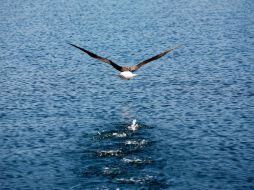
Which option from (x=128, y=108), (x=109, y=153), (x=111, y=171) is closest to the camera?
(x=111, y=171)

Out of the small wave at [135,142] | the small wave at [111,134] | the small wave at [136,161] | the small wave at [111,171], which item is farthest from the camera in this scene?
the small wave at [111,134]

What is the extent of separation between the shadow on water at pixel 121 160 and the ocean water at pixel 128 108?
0.34 feet

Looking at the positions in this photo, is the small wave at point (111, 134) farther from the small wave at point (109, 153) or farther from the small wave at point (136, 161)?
the small wave at point (136, 161)

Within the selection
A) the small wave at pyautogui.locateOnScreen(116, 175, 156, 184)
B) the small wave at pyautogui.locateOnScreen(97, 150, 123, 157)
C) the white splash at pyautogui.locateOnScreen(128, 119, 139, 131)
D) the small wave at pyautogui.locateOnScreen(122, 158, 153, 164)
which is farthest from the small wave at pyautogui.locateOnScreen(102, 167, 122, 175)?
the white splash at pyautogui.locateOnScreen(128, 119, 139, 131)

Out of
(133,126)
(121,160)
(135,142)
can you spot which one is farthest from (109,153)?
(133,126)

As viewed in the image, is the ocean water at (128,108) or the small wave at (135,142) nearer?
the ocean water at (128,108)

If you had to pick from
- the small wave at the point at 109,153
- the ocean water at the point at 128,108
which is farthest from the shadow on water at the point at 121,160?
the ocean water at the point at 128,108

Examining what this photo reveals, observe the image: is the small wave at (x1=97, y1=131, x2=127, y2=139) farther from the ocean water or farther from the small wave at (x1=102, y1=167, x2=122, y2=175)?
the small wave at (x1=102, y1=167, x2=122, y2=175)

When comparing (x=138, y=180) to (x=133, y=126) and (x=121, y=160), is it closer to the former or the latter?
(x=121, y=160)

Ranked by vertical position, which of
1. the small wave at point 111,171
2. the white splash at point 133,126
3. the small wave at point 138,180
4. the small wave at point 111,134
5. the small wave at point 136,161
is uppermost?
the white splash at point 133,126

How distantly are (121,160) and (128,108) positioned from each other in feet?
55.8

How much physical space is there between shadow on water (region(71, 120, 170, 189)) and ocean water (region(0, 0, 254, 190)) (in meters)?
0.10

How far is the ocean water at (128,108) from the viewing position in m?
46.5

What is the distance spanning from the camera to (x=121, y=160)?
48000 mm
